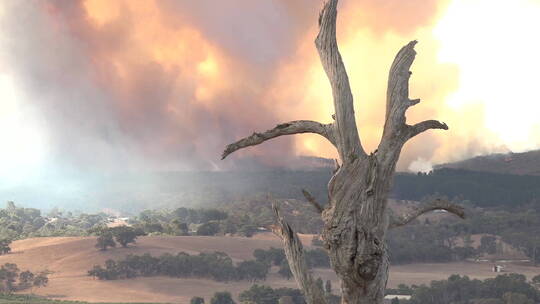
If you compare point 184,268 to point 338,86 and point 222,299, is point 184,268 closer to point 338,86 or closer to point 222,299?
point 222,299

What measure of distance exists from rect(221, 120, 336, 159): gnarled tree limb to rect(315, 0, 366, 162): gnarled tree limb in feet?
0.59

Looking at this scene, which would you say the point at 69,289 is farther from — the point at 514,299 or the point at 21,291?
the point at 514,299

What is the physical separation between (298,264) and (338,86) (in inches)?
101

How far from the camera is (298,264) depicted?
10406mm

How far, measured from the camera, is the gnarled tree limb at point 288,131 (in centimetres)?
1052

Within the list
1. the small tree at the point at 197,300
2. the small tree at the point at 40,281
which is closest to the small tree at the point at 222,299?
the small tree at the point at 197,300

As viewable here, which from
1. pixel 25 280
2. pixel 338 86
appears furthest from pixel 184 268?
pixel 338 86

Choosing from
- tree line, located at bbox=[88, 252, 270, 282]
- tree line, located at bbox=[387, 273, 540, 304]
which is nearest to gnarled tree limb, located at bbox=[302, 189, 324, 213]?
tree line, located at bbox=[387, 273, 540, 304]

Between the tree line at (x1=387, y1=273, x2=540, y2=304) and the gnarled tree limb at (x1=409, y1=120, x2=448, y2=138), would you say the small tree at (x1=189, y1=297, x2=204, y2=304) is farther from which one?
the gnarled tree limb at (x1=409, y1=120, x2=448, y2=138)

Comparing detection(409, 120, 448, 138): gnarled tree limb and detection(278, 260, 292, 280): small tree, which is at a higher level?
detection(278, 260, 292, 280): small tree

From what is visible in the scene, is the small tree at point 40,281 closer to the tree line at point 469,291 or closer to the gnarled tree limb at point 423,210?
the tree line at point 469,291

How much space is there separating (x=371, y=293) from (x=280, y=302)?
4620 inches

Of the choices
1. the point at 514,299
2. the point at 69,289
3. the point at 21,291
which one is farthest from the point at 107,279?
the point at 514,299

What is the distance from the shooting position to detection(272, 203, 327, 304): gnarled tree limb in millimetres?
10344
